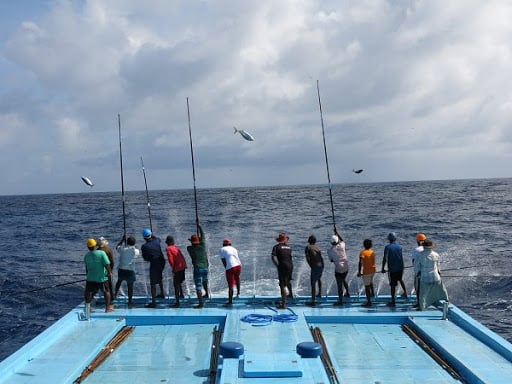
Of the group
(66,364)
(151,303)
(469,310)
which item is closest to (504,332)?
(469,310)

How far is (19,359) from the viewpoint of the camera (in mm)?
7852

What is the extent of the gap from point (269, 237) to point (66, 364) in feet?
62.9

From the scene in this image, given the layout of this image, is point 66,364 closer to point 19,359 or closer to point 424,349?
point 19,359

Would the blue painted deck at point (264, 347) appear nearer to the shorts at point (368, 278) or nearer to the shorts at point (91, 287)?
the shorts at point (91, 287)

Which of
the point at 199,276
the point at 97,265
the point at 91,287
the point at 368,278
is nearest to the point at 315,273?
the point at 368,278

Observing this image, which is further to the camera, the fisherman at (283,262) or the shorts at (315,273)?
the shorts at (315,273)

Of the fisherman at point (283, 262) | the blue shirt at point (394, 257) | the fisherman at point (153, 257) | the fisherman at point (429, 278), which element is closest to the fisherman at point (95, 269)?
Result: the fisherman at point (153, 257)

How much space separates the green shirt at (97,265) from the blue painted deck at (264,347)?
2.60 ft

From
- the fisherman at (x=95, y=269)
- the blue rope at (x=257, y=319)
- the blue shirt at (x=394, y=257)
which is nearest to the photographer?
the blue rope at (x=257, y=319)

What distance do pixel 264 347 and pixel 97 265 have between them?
3.90 metres

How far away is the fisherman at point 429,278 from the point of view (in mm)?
10305

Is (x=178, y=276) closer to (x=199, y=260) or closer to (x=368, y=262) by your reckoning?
(x=199, y=260)

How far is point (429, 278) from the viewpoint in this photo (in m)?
10.3

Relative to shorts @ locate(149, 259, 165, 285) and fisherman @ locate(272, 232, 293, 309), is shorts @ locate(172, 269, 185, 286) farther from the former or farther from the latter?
fisherman @ locate(272, 232, 293, 309)
